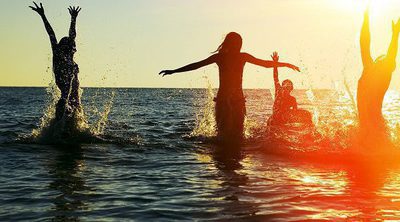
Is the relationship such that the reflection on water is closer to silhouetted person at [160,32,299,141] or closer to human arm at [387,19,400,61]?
silhouetted person at [160,32,299,141]

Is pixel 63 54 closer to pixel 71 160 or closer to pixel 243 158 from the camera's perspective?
pixel 71 160

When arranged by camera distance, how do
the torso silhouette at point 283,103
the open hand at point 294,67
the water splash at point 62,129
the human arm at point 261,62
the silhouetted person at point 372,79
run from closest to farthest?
1. the silhouetted person at point 372,79
2. the human arm at point 261,62
3. the open hand at point 294,67
4. the water splash at point 62,129
5. the torso silhouette at point 283,103

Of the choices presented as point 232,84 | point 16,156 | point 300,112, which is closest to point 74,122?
point 16,156

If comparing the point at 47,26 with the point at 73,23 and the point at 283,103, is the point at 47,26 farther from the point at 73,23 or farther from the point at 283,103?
the point at 283,103

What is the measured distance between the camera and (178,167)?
31.6ft

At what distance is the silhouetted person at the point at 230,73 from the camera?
37.6 ft

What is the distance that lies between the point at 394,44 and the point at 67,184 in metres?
7.35

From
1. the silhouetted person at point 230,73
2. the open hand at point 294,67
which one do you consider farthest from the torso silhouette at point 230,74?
the open hand at point 294,67

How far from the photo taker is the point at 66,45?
12.9m

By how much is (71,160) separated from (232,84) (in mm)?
4120

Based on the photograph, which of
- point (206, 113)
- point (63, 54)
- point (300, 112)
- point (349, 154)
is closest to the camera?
point (349, 154)

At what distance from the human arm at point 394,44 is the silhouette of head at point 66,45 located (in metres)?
7.83

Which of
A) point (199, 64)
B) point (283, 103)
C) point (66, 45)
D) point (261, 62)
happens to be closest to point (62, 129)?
point (66, 45)

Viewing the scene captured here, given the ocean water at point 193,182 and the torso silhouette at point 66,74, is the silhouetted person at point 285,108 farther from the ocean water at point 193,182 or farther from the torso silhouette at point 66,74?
the torso silhouette at point 66,74
